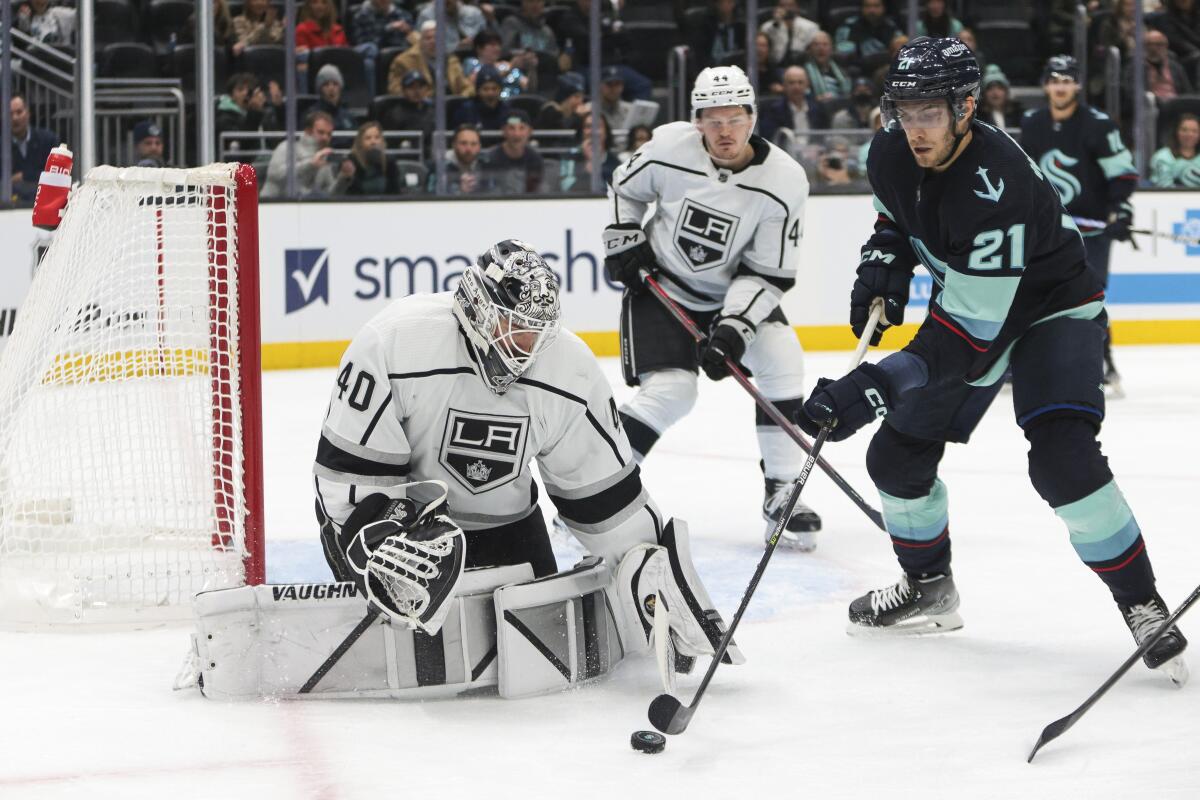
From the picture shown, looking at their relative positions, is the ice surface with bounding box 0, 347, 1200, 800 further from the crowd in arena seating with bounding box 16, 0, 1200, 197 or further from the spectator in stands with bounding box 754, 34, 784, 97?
the spectator in stands with bounding box 754, 34, 784, 97

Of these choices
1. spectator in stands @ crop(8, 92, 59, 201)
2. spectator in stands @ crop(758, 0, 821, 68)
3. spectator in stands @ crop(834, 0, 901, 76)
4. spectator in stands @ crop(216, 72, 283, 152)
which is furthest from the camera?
spectator in stands @ crop(834, 0, 901, 76)

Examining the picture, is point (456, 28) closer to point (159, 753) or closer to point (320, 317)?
point (320, 317)

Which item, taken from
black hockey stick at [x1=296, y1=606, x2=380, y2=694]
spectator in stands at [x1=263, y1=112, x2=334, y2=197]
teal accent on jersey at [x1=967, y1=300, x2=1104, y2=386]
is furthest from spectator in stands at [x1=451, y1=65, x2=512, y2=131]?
black hockey stick at [x1=296, y1=606, x2=380, y2=694]

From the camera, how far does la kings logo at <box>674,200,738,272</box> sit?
389 centimetres

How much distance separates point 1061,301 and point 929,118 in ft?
1.31

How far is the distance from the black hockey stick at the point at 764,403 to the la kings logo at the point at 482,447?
3.62 feet

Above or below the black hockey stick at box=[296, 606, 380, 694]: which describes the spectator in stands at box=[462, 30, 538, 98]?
above

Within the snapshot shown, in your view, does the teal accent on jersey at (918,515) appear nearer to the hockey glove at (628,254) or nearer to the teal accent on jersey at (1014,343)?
the teal accent on jersey at (1014,343)

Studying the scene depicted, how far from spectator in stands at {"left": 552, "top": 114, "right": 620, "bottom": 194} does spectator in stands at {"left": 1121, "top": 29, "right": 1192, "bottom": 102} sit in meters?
2.60

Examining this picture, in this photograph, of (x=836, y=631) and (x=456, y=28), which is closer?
(x=836, y=631)

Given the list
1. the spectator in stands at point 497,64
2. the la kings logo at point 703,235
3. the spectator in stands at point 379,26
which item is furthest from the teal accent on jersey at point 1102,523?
the spectator in stands at point 379,26

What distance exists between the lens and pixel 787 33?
831 centimetres

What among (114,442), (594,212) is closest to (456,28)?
(594,212)

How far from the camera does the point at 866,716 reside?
2.56 meters
